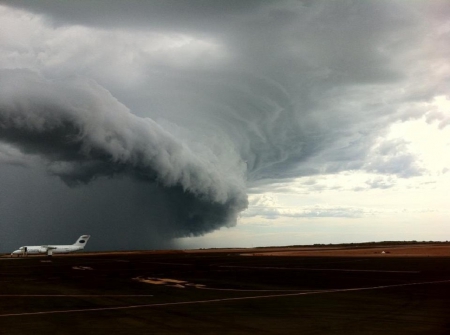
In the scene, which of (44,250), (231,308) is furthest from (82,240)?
(231,308)

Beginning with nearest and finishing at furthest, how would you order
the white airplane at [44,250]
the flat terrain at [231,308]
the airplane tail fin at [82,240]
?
the flat terrain at [231,308] < the white airplane at [44,250] < the airplane tail fin at [82,240]

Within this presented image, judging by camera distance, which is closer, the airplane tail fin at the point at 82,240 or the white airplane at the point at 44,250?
the white airplane at the point at 44,250

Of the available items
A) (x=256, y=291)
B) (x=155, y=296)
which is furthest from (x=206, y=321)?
(x=256, y=291)

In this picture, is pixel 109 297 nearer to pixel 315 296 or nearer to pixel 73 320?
pixel 73 320

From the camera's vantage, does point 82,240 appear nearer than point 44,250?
No

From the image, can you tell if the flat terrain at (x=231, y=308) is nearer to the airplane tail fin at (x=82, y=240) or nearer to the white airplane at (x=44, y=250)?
the white airplane at (x=44, y=250)

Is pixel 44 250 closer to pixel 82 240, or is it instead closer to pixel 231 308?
pixel 82 240

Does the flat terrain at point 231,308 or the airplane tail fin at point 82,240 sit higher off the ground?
the airplane tail fin at point 82,240

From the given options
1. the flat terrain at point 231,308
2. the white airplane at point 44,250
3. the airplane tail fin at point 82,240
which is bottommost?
the flat terrain at point 231,308

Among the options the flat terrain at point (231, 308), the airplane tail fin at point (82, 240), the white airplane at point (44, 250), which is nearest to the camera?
the flat terrain at point (231, 308)

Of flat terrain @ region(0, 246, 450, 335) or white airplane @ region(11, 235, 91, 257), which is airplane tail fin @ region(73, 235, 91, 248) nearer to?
white airplane @ region(11, 235, 91, 257)

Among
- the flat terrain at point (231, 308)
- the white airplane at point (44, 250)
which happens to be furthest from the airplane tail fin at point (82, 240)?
the flat terrain at point (231, 308)

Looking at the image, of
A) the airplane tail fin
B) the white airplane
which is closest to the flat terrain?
the white airplane
